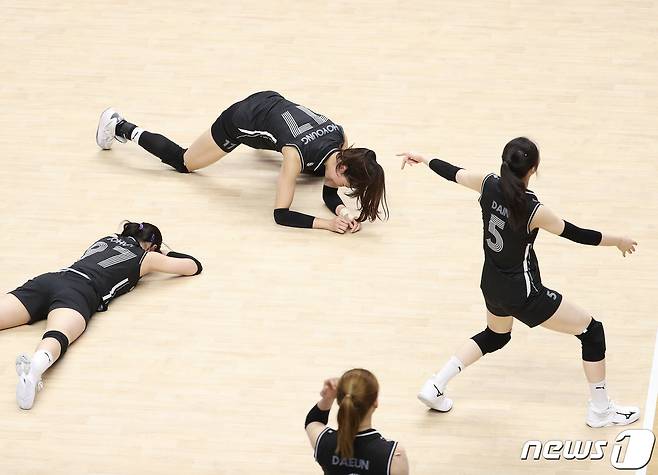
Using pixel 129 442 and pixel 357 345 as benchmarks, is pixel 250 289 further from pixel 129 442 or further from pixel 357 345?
→ pixel 129 442

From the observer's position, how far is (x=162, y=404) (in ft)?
17.7

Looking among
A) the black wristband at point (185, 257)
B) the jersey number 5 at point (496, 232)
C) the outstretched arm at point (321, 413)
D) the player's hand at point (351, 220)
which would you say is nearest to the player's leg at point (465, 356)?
the jersey number 5 at point (496, 232)

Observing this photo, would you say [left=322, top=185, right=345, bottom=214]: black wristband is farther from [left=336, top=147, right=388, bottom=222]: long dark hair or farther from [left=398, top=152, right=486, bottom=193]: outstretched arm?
[left=398, top=152, right=486, bottom=193]: outstretched arm

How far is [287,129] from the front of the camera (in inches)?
261

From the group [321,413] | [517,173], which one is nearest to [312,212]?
[517,173]

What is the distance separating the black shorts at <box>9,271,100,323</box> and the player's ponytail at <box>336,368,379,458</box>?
2248mm

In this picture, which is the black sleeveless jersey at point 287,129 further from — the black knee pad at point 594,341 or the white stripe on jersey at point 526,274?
the black knee pad at point 594,341

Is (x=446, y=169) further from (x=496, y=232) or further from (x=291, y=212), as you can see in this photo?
(x=291, y=212)

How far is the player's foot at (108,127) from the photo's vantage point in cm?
725

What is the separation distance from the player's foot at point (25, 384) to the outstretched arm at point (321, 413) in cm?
170

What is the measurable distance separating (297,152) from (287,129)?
0.57 feet

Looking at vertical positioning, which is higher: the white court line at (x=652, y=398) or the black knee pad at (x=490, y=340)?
the black knee pad at (x=490, y=340)

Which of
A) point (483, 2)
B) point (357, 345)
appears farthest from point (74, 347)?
point (483, 2)

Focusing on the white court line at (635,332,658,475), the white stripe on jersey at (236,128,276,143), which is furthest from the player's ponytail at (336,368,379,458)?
the white stripe on jersey at (236,128,276,143)
